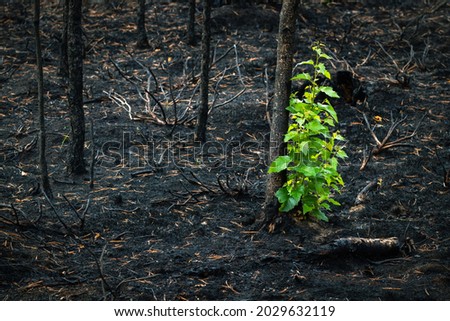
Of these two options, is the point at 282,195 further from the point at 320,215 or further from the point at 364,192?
the point at 364,192

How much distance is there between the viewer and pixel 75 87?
8562 mm

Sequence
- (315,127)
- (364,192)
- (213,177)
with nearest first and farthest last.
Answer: (315,127) → (364,192) → (213,177)

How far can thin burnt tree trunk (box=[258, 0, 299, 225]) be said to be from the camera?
6883mm

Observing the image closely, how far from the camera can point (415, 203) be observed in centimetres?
790

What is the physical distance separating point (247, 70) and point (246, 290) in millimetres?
7055

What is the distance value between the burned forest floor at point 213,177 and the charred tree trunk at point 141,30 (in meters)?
0.16

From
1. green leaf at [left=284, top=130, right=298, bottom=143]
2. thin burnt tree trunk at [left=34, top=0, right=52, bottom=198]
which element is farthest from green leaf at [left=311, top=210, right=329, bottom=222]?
thin burnt tree trunk at [left=34, top=0, right=52, bottom=198]

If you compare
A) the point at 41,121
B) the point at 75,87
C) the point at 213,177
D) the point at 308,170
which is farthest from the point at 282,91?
the point at 75,87

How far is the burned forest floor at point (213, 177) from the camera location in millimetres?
6223

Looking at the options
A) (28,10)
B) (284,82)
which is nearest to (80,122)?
(284,82)

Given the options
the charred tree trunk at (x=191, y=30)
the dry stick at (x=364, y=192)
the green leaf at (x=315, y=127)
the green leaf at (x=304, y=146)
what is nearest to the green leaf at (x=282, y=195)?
the green leaf at (x=304, y=146)

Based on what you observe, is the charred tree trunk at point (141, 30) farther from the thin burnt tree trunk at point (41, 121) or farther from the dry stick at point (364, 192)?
the dry stick at point (364, 192)

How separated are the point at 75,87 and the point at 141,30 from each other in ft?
17.8
